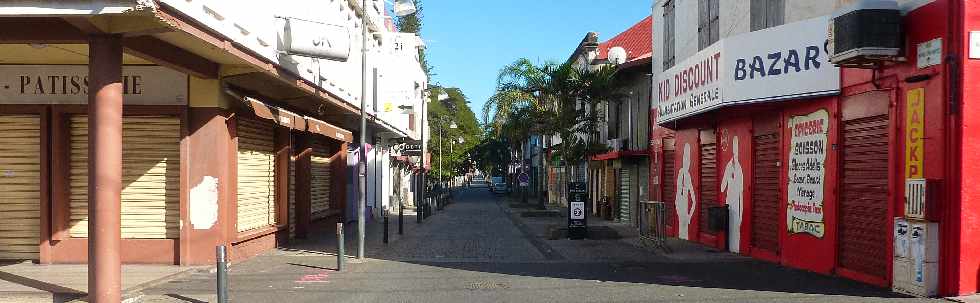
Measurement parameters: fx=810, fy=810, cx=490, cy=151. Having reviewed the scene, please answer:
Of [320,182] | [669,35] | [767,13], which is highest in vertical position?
[669,35]

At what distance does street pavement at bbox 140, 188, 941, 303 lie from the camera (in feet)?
34.0

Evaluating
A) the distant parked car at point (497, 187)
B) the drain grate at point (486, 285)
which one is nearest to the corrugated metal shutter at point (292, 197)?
the drain grate at point (486, 285)

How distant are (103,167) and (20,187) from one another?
561cm

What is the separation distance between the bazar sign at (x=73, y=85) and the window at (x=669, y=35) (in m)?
12.7

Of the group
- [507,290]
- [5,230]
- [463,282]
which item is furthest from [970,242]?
[5,230]

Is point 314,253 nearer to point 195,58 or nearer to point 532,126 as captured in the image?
point 195,58

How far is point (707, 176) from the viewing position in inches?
724

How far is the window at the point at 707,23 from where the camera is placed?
1772 centimetres

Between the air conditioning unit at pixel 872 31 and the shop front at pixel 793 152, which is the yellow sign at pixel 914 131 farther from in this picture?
the air conditioning unit at pixel 872 31

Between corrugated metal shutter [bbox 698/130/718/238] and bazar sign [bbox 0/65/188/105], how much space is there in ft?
36.1

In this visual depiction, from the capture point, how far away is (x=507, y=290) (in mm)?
11039

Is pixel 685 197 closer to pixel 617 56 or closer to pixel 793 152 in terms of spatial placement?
pixel 793 152

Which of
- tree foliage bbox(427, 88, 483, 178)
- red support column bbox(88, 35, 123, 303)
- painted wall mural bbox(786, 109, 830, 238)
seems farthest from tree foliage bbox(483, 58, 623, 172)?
tree foliage bbox(427, 88, 483, 178)

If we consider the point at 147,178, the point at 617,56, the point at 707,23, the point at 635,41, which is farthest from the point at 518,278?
the point at 635,41
